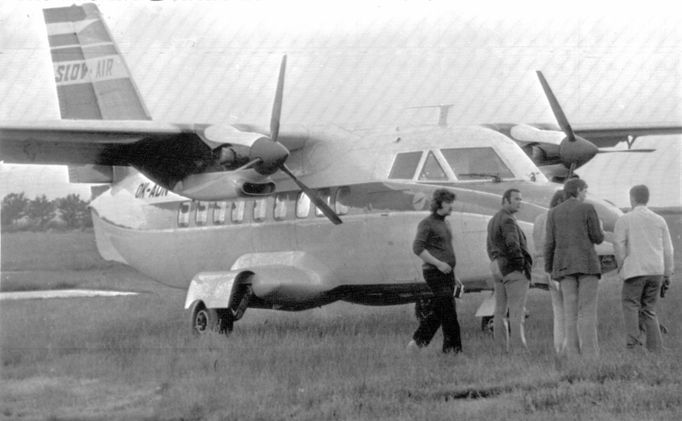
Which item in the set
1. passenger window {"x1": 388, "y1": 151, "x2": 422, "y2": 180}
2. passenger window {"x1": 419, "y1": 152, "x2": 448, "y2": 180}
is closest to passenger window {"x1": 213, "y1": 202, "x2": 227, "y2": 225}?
passenger window {"x1": 388, "y1": 151, "x2": 422, "y2": 180}

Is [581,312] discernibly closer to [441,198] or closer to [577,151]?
[441,198]

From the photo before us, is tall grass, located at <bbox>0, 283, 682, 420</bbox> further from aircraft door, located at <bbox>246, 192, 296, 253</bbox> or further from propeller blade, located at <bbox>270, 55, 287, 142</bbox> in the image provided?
propeller blade, located at <bbox>270, 55, 287, 142</bbox>

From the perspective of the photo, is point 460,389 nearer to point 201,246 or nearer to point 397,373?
point 397,373

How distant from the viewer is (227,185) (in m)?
14.0

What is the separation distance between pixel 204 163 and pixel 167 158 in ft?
1.95

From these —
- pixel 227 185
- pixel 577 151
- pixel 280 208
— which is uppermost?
pixel 577 151

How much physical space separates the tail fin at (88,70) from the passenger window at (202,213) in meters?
2.90

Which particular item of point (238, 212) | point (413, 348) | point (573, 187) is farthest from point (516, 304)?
point (238, 212)

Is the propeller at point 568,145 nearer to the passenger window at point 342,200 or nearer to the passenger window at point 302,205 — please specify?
the passenger window at point 342,200

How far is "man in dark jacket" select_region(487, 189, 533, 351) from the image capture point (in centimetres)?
1086

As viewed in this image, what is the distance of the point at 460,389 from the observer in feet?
27.6

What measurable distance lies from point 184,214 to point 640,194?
783 cm

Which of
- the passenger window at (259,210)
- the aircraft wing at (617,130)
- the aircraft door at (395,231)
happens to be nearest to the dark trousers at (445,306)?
the aircraft door at (395,231)

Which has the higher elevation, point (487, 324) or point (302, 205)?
point (302, 205)
